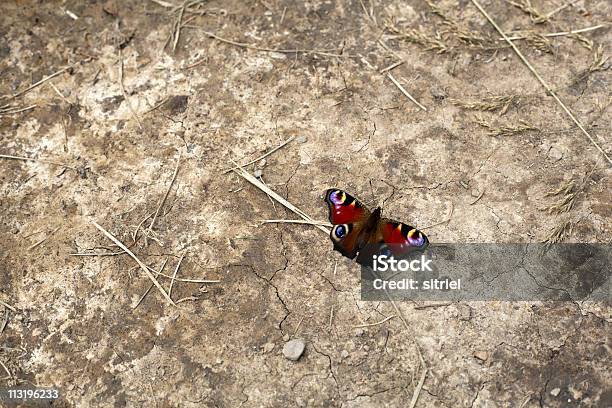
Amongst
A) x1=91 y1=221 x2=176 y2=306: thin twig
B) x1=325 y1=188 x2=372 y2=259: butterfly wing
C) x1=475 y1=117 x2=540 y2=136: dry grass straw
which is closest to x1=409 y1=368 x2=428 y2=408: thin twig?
x1=325 y1=188 x2=372 y2=259: butterfly wing

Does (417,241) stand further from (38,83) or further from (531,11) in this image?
(38,83)

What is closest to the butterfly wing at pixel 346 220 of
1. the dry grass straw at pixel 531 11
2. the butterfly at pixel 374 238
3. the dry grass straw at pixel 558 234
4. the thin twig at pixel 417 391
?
the butterfly at pixel 374 238

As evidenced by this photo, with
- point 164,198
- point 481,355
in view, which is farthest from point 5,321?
point 481,355

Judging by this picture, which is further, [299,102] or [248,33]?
[248,33]

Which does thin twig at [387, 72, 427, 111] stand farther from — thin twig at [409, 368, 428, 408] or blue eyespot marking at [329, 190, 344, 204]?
thin twig at [409, 368, 428, 408]

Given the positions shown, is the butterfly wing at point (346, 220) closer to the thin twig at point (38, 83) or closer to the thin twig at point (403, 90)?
the thin twig at point (403, 90)

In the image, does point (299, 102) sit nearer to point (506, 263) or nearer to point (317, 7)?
point (317, 7)

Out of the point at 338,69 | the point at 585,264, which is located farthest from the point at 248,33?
the point at 585,264
